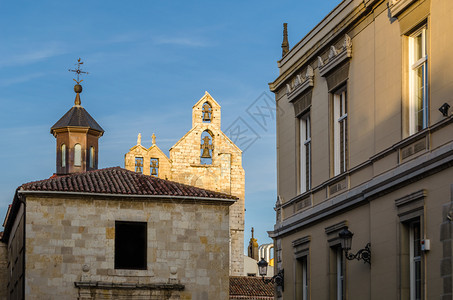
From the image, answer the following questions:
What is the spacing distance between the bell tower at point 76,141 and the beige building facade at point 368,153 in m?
27.0

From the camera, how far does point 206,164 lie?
214 feet

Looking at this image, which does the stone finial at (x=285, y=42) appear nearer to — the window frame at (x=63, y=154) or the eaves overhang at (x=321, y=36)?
the eaves overhang at (x=321, y=36)

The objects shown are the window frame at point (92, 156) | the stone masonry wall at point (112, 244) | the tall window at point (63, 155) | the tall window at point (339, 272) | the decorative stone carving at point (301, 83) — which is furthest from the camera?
the window frame at point (92, 156)

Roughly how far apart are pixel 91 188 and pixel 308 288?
13038mm

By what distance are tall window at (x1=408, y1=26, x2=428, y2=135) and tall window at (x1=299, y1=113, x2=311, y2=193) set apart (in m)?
5.95

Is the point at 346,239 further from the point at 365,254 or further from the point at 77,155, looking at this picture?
the point at 77,155

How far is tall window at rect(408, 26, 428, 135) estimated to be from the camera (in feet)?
55.9

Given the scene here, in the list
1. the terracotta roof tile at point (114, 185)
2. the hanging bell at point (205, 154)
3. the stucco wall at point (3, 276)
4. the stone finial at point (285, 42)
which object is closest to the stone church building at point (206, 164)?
the hanging bell at point (205, 154)

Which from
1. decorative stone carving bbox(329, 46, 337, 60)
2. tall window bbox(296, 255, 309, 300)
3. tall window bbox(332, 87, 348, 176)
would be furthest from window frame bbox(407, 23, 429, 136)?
tall window bbox(296, 255, 309, 300)

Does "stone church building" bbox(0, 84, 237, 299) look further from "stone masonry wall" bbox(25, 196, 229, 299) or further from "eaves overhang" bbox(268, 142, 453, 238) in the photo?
"eaves overhang" bbox(268, 142, 453, 238)

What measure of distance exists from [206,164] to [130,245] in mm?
31247

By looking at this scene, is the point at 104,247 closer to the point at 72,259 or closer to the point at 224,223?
the point at 72,259

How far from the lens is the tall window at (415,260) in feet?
55.9

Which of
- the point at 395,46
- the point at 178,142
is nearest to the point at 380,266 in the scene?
the point at 395,46
